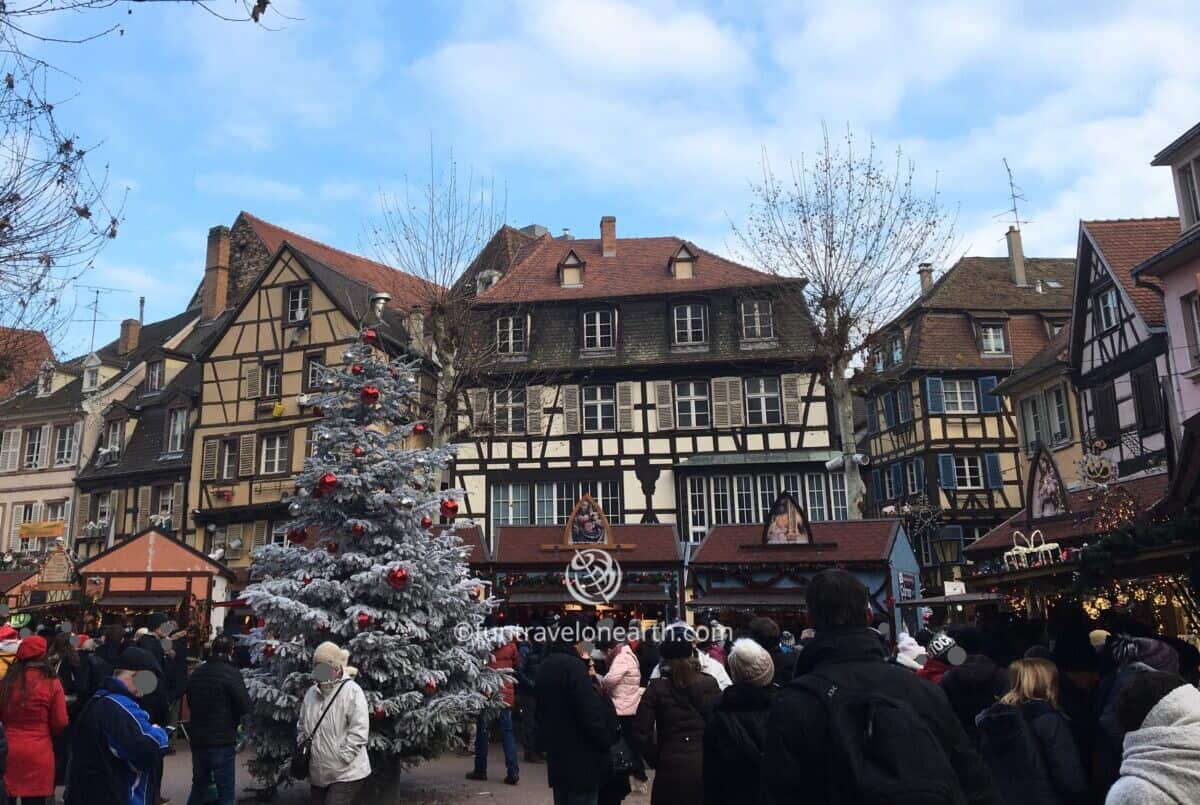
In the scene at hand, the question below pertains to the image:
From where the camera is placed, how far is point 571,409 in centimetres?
2952

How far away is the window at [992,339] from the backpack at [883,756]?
1369 inches

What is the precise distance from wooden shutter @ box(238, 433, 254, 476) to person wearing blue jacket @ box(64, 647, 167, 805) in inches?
1022

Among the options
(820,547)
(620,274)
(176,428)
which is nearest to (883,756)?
A: (820,547)

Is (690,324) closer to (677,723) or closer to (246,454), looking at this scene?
(246,454)

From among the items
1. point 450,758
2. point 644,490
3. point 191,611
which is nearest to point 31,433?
point 191,611

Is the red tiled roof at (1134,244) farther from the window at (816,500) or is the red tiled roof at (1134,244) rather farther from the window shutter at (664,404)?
the window shutter at (664,404)

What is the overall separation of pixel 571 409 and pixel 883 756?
88.2ft

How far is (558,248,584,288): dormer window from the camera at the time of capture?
3172 cm

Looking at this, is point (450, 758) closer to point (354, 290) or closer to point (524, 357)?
point (524, 357)

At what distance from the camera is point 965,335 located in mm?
35438

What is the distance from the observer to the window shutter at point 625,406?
2930 cm

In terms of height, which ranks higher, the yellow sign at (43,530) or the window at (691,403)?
the window at (691,403)

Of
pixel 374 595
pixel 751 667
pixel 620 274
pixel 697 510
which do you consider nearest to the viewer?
pixel 751 667

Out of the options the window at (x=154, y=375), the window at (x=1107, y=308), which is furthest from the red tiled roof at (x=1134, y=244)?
the window at (x=154, y=375)
